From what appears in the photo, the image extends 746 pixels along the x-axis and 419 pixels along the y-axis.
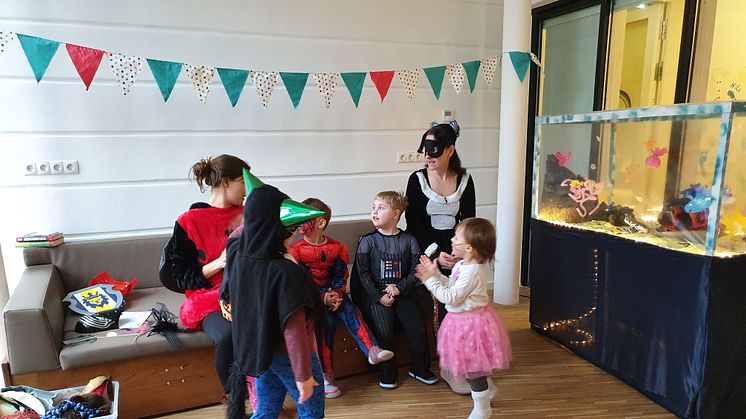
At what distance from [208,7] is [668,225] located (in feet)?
10.6

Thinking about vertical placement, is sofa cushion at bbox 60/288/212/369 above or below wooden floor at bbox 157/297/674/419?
above

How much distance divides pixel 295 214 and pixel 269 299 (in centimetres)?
30

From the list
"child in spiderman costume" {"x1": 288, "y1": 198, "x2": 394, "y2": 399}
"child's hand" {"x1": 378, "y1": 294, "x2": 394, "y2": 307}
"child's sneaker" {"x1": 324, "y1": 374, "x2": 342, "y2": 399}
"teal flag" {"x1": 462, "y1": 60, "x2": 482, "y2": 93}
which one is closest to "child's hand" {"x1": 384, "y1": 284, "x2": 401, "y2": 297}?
"child's hand" {"x1": 378, "y1": 294, "x2": 394, "y2": 307}

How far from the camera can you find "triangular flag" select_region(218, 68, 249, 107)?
10.5 ft

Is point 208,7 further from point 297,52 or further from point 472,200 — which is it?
point 472,200

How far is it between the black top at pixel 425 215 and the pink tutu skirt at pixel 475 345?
0.60m

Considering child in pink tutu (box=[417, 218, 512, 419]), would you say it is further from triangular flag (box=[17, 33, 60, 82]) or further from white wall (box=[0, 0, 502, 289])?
triangular flag (box=[17, 33, 60, 82])

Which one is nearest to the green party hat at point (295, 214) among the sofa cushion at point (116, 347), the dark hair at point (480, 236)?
the dark hair at point (480, 236)

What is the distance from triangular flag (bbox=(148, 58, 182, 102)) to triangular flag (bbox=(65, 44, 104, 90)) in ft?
1.02

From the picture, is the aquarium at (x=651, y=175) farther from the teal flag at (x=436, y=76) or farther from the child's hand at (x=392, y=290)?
the child's hand at (x=392, y=290)

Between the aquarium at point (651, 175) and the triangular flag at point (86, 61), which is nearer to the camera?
the aquarium at point (651, 175)

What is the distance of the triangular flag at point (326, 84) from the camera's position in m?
3.58

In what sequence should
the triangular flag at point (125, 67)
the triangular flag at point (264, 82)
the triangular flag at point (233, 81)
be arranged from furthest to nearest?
the triangular flag at point (264, 82) < the triangular flag at point (233, 81) < the triangular flag at point (125, 67)

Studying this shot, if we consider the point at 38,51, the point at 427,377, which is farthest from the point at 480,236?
the point at 38,51
